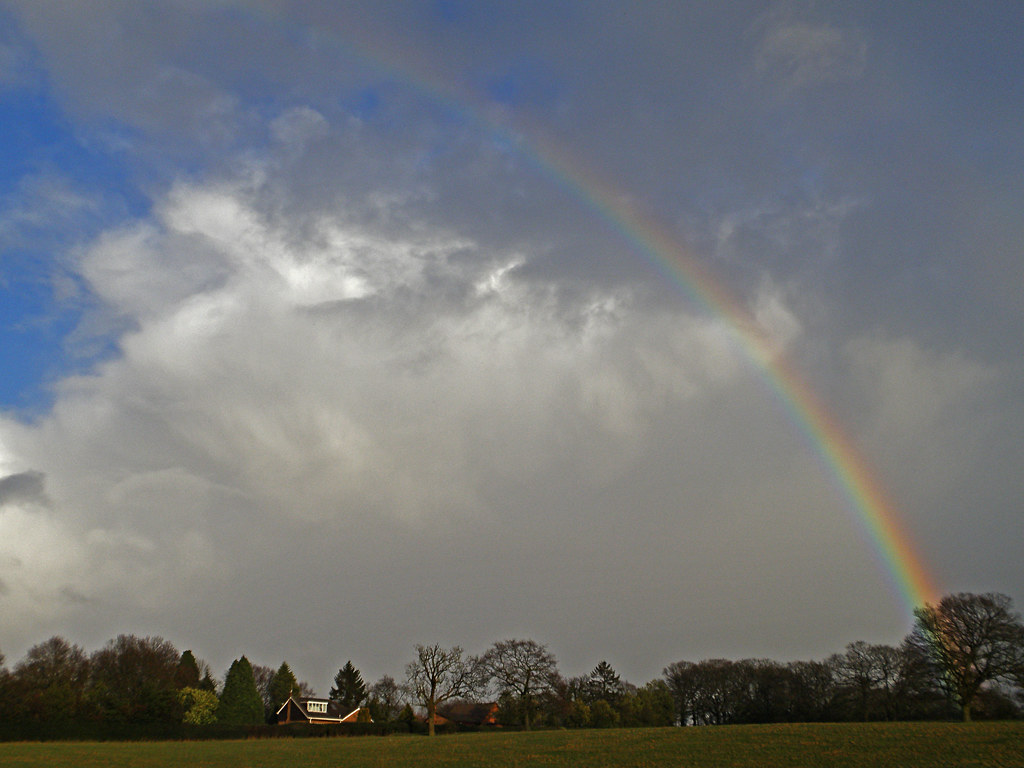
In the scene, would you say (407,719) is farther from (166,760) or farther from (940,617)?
(940,617)

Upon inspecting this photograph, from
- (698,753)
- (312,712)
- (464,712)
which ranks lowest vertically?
(698,753)

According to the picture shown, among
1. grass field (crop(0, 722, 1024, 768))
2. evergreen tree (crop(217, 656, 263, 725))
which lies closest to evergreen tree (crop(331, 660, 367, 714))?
evergreen tree (crop(217, 656, 263, 725))

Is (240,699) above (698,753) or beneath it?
above

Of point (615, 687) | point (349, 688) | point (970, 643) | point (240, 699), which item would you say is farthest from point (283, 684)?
point (970, 643)

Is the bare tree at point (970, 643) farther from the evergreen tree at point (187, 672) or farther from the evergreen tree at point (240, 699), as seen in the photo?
the evergreen tree at point (187, 672)

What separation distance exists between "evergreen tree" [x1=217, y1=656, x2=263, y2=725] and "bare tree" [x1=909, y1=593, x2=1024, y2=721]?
85193mm

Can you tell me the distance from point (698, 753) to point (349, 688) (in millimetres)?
125829

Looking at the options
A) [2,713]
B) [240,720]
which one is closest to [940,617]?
[240,720]

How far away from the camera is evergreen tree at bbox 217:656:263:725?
10050cm

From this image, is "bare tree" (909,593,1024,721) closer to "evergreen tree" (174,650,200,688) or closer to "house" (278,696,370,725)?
"house" (278,696,370,725)

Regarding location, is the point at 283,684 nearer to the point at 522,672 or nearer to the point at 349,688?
the point at 349,688

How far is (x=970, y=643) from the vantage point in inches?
3009

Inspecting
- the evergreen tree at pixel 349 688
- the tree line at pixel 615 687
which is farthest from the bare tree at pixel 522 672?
the evergreen tree at pixel 349 688

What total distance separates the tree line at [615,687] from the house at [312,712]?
13.5ft
